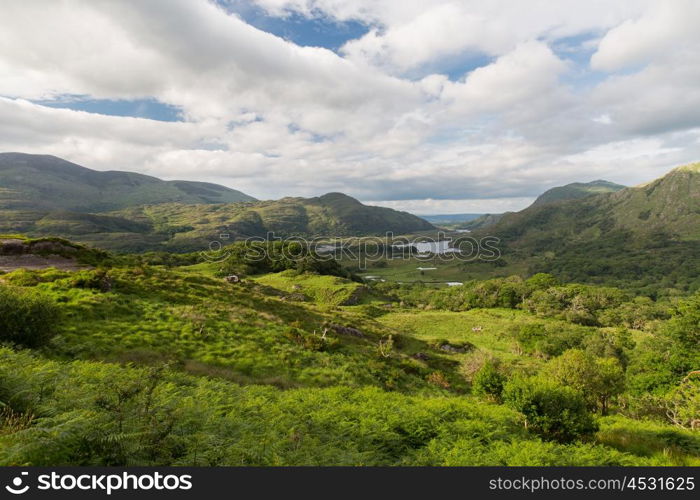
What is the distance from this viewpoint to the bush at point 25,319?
17.5 metres

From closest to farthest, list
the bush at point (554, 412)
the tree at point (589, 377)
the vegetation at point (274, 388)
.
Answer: the vegetation at point (274, 388) < the bush at point (554, 412) < the tree at point (589, 377)

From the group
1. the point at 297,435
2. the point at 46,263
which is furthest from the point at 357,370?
the point at 46,263

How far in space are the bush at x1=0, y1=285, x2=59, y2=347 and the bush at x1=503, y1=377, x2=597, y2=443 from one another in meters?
27.6

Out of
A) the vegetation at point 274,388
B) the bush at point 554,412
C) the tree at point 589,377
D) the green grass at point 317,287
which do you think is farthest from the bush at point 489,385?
A: the green grass at point 317,287

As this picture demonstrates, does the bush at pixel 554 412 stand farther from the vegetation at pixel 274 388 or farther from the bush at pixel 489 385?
the bush at pixel 489 385

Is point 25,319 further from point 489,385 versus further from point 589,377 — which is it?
point 589,377

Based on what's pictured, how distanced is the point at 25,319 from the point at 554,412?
2923 centimetres

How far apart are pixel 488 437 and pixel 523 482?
17.0ft

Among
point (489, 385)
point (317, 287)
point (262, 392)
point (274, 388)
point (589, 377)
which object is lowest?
point (317, 287)

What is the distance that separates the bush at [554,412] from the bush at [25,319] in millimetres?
27612

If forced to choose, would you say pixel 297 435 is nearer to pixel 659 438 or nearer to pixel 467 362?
pixel 659 438

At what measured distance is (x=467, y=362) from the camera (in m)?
41.0

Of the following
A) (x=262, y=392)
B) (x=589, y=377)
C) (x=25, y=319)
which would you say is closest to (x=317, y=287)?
(x=589, y=377)

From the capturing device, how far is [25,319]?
18078 mm
